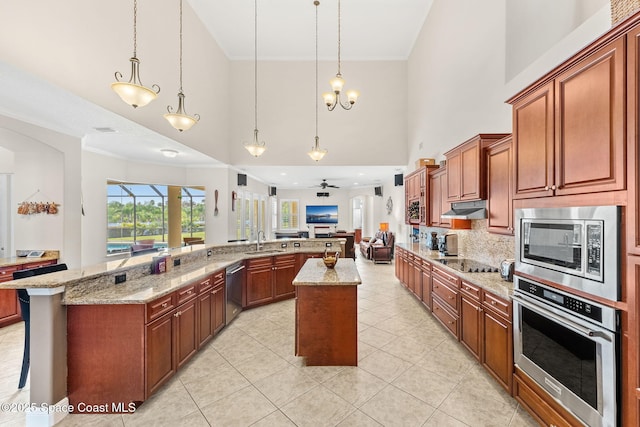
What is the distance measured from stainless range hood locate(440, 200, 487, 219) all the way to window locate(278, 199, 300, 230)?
10.1 meters

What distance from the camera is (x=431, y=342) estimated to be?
3.25 metres

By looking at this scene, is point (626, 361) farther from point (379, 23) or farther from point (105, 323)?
point (379, 23)

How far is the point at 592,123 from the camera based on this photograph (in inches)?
59.5

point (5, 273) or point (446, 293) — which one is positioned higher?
point (5, 273)

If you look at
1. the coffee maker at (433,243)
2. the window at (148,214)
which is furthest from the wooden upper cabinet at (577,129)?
the window at (148,214)

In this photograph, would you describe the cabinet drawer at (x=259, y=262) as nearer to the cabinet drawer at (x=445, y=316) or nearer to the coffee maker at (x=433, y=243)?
the cabinet drawer at (x=445, y=316)

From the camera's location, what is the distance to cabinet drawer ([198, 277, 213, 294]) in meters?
3.02

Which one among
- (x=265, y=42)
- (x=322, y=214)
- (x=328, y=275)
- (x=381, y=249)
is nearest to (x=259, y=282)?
(x=328, y=275)

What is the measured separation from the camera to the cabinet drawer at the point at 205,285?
302 centimetres

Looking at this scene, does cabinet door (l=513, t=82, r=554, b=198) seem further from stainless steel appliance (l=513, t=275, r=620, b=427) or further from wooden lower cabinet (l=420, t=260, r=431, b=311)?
wooden lower cabinet (l=420, t=260, r=431, b=311)

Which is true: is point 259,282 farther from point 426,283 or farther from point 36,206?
point 36,206

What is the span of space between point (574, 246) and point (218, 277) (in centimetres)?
354

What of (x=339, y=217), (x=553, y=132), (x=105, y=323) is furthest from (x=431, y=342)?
(x=339, y=217)

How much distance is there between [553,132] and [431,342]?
103 inches
